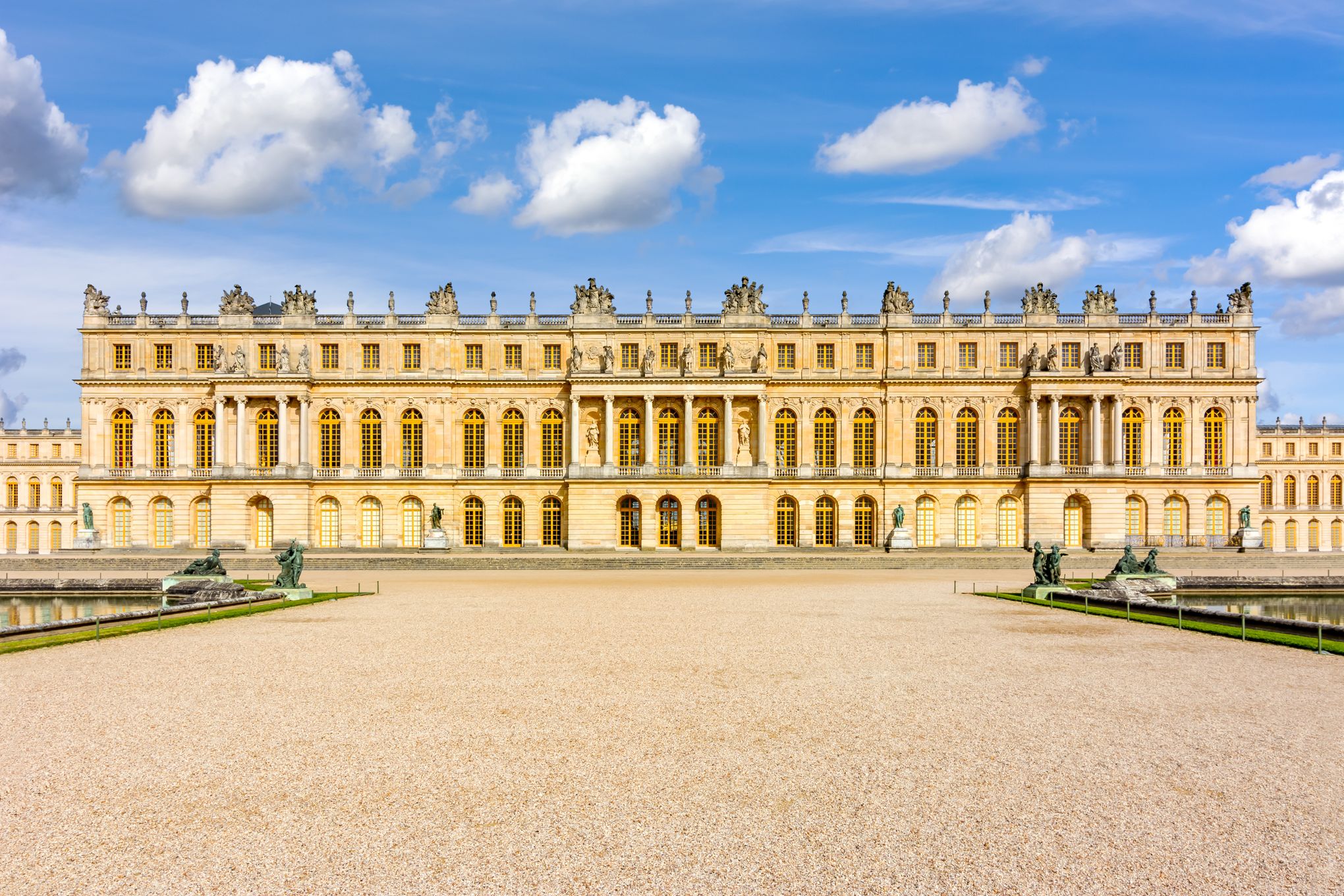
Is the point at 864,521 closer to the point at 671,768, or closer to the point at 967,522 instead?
the point at 967,522

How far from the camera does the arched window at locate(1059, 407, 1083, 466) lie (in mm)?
54812

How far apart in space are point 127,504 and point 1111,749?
56.2 meters

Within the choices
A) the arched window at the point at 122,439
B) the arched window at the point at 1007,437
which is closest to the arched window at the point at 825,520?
the arched window at the point at 1007,437

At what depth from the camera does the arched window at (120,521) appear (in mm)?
55406

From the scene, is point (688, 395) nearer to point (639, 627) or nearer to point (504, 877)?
point (639, 627)

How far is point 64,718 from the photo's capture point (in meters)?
12.6

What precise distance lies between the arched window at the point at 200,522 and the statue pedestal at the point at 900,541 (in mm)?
36848

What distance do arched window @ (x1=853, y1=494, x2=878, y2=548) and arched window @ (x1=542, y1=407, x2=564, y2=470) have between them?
16.4 metres

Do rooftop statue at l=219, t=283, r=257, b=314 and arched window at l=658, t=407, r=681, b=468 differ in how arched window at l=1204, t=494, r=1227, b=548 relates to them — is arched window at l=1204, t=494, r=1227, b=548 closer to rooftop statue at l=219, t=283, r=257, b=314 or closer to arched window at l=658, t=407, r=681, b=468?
arched window at l=658, t=407, r=681, b=468

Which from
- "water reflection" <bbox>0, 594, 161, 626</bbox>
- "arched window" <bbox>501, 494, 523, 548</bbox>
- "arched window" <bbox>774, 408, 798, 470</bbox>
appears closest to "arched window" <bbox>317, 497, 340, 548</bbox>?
"arched window" <bbox>501, 494, 523, 548</bbox>

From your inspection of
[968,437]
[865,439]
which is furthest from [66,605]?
[968,437]

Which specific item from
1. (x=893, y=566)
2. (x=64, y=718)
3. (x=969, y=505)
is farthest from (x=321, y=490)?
(x=64, y=718)

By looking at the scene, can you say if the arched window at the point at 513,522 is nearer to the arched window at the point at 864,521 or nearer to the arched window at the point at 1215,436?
the arched window at the point at 864,521

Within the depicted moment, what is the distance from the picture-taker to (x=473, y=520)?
184 ft
